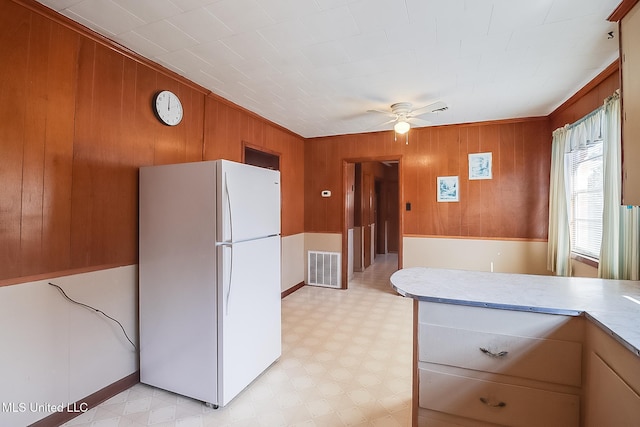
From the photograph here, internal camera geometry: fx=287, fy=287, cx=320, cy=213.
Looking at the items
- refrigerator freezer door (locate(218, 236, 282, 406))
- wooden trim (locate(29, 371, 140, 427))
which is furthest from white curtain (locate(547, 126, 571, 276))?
wooden trim (locate(29, 371, 140, 427))

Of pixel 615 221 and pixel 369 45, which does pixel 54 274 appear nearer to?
pixel 369 45

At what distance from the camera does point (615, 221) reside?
88.7 inches

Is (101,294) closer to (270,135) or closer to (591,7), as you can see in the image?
(270,135)

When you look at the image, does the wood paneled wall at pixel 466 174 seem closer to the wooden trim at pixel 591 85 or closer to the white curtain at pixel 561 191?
the white curtain at pixel 561 191

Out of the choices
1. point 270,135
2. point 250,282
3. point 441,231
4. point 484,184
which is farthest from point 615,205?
point 270,135

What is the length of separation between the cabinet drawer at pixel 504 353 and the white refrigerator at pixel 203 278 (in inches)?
49.1

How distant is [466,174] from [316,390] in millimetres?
3497

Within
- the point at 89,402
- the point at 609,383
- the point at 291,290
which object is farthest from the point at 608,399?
the point at 291,290

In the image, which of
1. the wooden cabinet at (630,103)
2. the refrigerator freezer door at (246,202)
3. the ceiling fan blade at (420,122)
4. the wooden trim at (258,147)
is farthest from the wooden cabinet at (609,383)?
the wooden trim at (258,147)

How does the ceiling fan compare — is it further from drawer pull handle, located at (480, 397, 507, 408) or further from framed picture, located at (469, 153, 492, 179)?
drawer pull handle, located at (480, 397, 507, 408)

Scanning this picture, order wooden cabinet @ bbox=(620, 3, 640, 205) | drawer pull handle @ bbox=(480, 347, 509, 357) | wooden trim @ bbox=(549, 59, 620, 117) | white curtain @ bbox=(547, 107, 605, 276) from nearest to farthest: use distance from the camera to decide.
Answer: drawer pull handle @ bbox=(480, 347, 509, 357) → wooden cabinet @ bbox=(620, 3, 640, 205) → wooden trim @ bbox=(549, 59, 620, 117) → white curtain @ bbox=(547, 107, 605, 276)

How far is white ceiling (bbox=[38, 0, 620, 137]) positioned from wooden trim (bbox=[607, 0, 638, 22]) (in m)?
0.03

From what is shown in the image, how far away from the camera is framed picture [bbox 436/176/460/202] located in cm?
420

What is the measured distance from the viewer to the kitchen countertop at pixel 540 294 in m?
1.15
